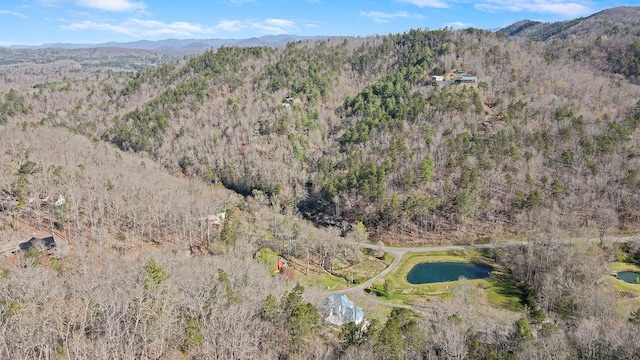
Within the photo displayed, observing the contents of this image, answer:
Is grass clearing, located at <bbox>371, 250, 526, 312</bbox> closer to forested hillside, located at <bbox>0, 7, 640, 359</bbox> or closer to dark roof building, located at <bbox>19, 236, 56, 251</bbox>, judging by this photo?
forested hillside, located at <bbox>0, 7, 640, 359</bbox>

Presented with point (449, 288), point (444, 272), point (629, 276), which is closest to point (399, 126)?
point (444, 272)

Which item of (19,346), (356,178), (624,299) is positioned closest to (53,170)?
(19,346)

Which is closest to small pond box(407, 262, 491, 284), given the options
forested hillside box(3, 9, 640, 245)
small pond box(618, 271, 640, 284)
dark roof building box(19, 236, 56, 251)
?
forested hillside box(3, 9, 640, 245)

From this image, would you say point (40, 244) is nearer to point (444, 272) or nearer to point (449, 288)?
point (449, 288)

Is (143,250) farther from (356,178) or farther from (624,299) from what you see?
(624,299)

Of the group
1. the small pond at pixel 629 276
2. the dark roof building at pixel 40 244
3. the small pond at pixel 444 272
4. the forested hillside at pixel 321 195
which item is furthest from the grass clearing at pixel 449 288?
the dark roof building at pixel 40 244

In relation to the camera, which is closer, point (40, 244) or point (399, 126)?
point (40, 244)

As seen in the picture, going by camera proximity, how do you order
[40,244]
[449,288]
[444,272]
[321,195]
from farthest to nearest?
[321,195]
[444,272]
[449,288]
[40,244]

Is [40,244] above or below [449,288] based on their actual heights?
above
